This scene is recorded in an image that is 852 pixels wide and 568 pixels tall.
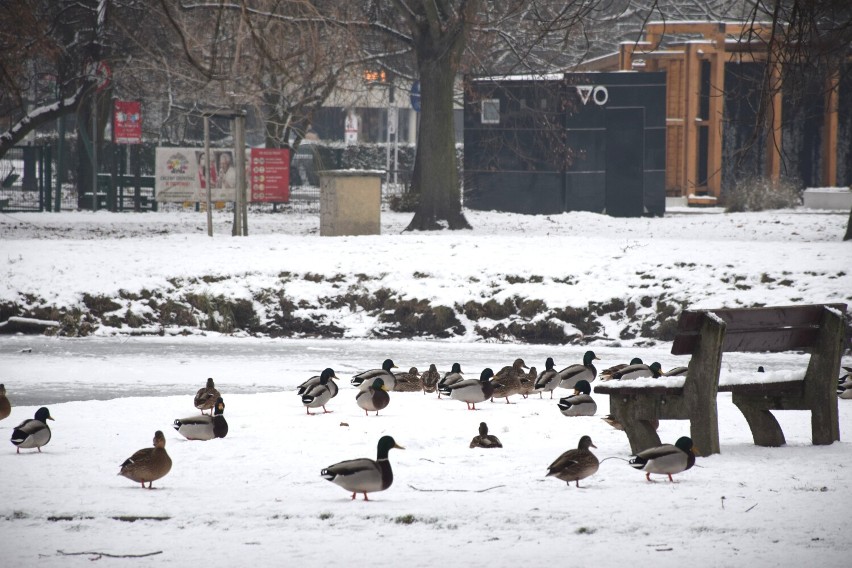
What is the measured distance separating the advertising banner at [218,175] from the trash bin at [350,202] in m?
2.58

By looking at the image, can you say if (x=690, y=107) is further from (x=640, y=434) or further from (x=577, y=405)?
(x=640, y=434)

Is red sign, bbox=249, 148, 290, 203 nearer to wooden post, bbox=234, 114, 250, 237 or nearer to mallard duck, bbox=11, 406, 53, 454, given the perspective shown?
wooden post, bbox=234, 114, 250, 237

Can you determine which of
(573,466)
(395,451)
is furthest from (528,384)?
(573,466)

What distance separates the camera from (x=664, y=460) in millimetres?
7070

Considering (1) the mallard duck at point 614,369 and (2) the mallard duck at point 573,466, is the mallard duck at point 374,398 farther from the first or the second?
(2) the mallard duck at point 573,466

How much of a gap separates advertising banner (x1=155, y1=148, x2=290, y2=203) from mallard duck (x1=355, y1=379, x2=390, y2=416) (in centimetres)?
1483

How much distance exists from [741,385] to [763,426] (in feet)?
1.29

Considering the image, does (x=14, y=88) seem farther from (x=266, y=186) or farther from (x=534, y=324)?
(x=266, y=186)

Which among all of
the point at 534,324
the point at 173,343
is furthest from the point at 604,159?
the point at 173,343

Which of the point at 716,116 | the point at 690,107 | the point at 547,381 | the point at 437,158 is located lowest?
the point at 547,381

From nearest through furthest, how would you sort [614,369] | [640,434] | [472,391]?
[640,434], [472,391], [614,369]

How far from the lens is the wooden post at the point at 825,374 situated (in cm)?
820

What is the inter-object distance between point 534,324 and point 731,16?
34267 millimetres

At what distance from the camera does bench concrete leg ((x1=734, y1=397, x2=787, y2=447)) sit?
8.28m
